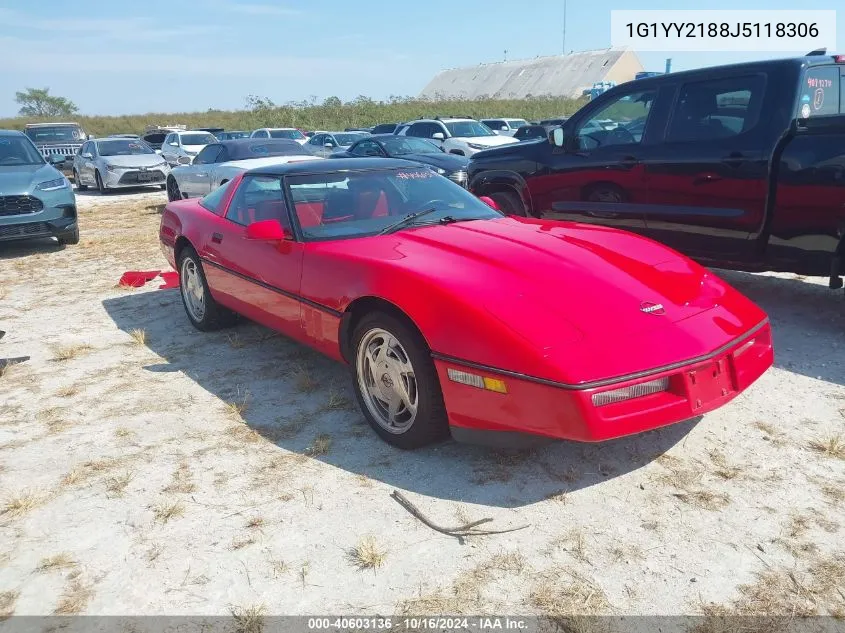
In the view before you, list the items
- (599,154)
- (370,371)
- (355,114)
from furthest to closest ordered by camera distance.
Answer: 1. (355,114)
2. (599,154)
3. (370,371)

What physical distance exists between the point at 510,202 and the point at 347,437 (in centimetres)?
414

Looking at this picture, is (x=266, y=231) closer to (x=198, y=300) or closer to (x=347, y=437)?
(x=347, y=437)

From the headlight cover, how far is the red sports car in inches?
227

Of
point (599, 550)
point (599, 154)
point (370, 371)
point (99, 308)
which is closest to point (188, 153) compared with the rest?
point (99, 308)

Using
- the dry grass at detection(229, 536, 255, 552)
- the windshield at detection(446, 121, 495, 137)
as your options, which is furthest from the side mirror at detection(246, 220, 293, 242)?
the windshield at detection(446, 121, 495, 137)

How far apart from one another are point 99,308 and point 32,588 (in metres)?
4.41

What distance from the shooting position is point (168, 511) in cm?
302

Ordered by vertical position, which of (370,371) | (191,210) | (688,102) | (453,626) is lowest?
(453,626)

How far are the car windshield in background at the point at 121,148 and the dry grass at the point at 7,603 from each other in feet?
56.4

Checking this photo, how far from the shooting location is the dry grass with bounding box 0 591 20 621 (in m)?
2.43

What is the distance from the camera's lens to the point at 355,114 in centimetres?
5044

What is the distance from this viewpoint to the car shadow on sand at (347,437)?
3148 millimetres

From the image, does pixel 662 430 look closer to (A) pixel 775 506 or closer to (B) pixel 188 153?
(A) pixel 775 506

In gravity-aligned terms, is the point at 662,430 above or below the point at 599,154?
below
